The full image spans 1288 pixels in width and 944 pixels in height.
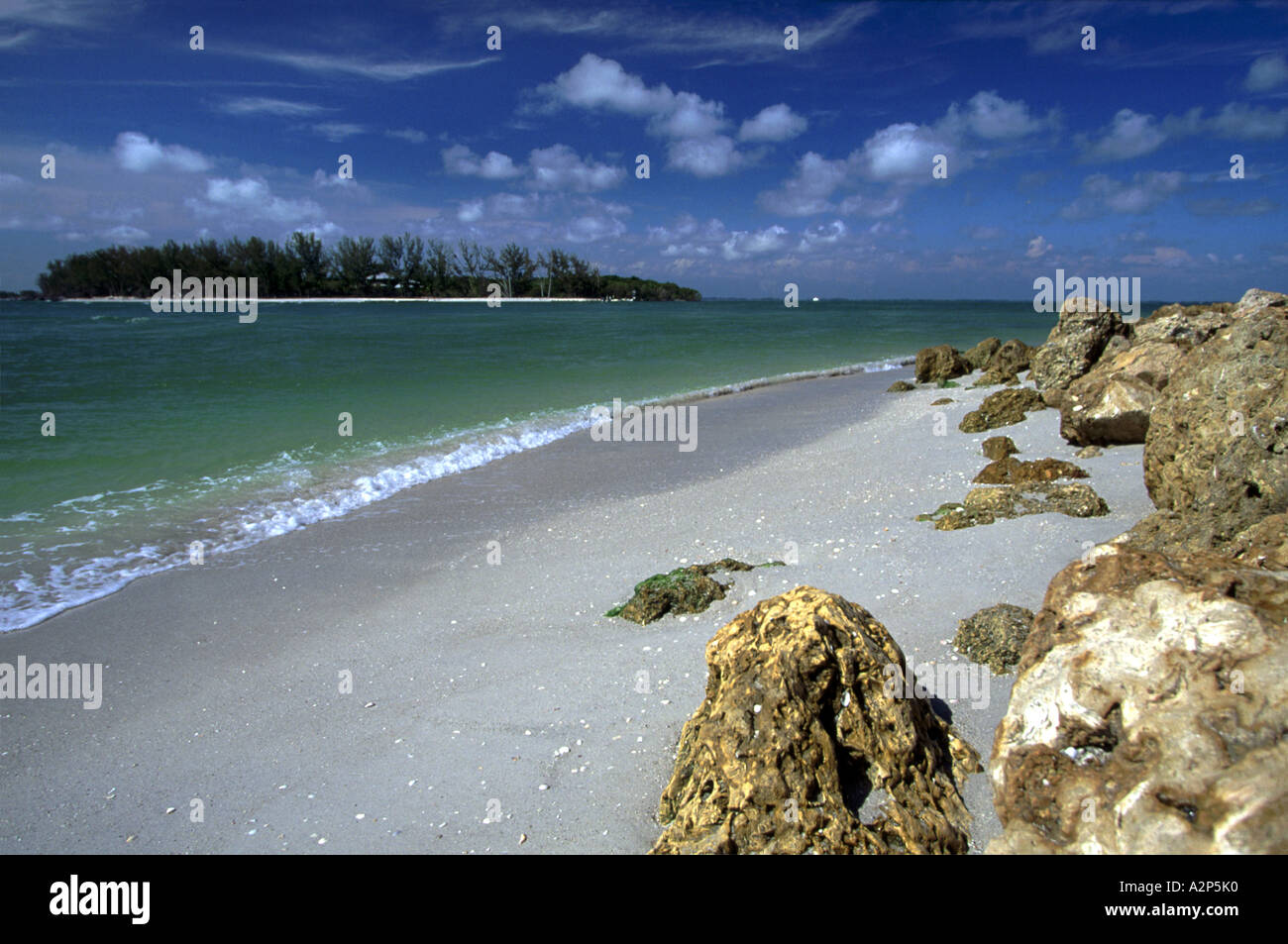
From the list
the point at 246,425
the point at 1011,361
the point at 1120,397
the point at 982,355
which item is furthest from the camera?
the point at 982,355

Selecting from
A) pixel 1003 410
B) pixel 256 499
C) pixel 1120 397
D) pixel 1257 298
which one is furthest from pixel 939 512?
pixel 256 499

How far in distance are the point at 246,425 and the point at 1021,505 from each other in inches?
533

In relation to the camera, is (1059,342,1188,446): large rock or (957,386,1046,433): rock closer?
(1059,342,1188,446): large rock

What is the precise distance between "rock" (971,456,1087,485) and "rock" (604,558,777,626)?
3.81m

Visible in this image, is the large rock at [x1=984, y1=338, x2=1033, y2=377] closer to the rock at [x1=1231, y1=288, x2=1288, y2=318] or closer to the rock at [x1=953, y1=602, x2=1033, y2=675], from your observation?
the rock at [x1=1231, y1=288, x2=1288, y2=318]

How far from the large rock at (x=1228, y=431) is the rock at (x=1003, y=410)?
541 centimetres

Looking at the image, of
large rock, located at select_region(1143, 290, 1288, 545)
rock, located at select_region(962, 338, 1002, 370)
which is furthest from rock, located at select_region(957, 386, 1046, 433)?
rock, located at select_region(962, 338, 1002, 370)

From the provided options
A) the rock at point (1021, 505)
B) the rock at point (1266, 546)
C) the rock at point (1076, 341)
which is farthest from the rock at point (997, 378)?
the rock at point (1266, 546)

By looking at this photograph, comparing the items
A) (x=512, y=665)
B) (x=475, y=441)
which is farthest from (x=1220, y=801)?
(x=475, y=441)

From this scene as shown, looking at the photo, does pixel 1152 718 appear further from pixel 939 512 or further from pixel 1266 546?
pixel 939 512

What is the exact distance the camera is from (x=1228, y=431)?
4852mm

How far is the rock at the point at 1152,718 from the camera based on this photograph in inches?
76.4

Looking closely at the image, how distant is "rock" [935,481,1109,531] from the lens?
627cm

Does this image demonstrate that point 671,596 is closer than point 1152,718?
No
